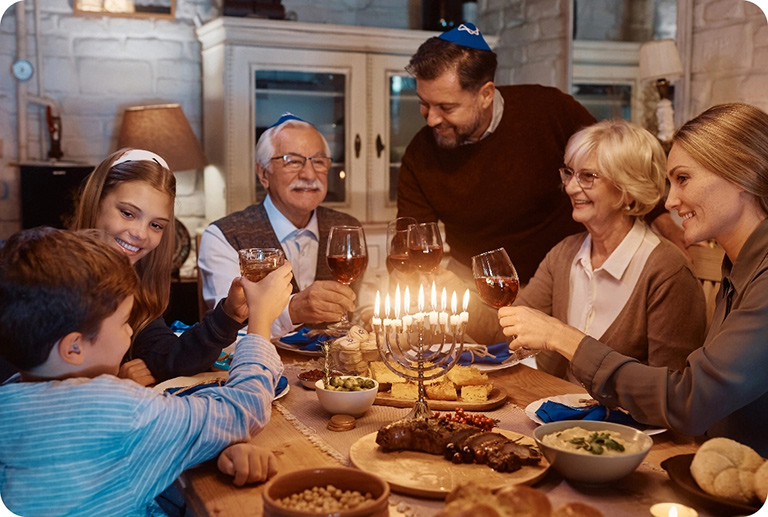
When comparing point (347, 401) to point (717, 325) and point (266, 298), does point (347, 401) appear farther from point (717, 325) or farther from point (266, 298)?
point (717, 325)

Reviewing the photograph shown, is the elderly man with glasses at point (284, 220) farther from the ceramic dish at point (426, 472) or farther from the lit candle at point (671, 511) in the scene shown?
the lit candle at point (671, 511)

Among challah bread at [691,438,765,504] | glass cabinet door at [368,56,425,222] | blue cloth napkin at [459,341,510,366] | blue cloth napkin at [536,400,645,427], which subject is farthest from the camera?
glass cabinet door at [368,56,425,222]

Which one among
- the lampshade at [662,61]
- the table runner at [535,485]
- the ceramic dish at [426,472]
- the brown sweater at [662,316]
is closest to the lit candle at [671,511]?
the table runner at [535,485]

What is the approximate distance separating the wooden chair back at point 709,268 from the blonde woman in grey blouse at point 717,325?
935 millimetres

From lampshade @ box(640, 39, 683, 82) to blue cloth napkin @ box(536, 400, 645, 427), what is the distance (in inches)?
80.2

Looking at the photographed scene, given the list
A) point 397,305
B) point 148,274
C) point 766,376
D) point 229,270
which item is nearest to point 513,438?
point 397,305

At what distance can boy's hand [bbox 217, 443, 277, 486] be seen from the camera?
123cm

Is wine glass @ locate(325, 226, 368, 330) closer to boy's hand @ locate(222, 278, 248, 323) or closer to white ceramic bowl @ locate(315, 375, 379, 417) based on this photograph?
boy's hand @ locate(222, 278, 248, 323)

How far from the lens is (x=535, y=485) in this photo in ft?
3.96

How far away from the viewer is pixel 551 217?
9.41ft

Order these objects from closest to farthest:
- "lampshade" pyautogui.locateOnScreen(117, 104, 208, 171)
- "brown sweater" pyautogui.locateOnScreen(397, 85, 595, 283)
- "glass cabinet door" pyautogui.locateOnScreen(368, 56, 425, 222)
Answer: "brown sweater" pyautogui.locateOnScreen(397, 85, 595, 283) < "lampshade" pyautogui.locateOnScreen(117, 104, 208, 171) < "glass cabinet door" pyautogui.locateOnScreen(368, 56, 425, 222)

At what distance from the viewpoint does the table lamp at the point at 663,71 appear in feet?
10.2

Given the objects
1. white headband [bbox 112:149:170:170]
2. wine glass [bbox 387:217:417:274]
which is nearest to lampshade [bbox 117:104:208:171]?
white headband [bbox 112:149:170:170]

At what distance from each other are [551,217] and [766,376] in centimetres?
158
